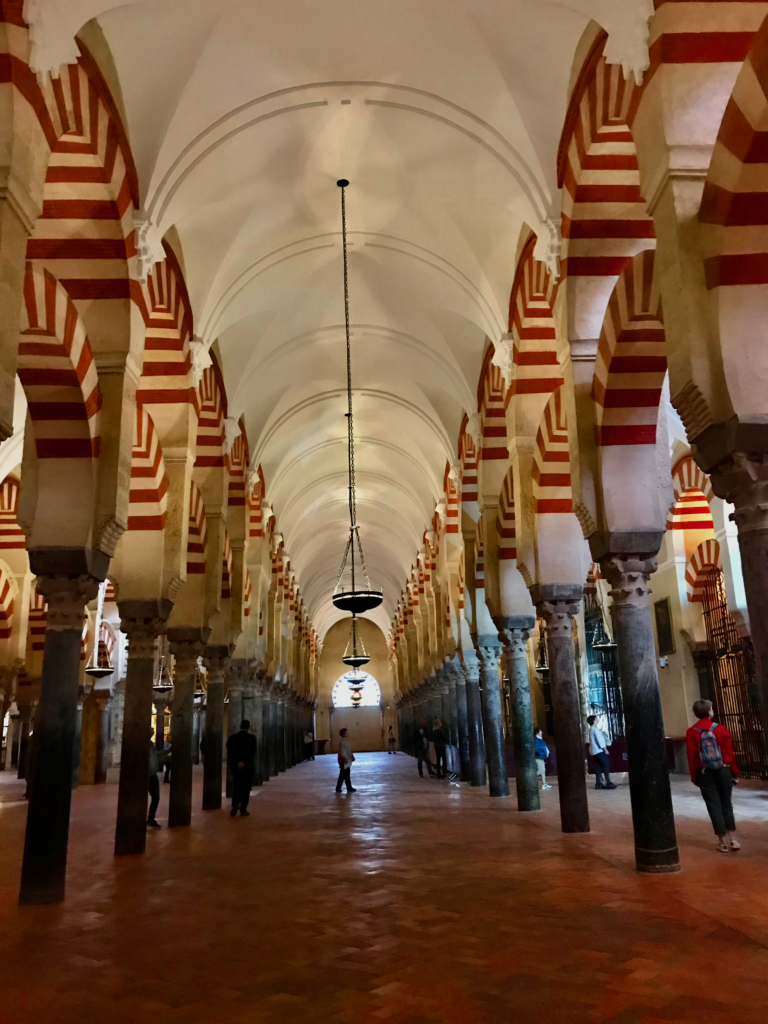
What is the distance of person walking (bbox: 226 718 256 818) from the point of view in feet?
29.8

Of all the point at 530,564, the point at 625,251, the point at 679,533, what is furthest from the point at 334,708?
the point at 625,251

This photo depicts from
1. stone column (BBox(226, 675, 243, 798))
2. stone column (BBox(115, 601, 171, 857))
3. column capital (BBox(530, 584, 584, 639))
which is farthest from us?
stone column (BBox(226, 675, 243, 798))

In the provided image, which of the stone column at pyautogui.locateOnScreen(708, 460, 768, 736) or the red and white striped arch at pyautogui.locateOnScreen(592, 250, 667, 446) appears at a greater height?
the red and white striped arch at pyautogui.locateOnScreen(592, 250, 667, 446)

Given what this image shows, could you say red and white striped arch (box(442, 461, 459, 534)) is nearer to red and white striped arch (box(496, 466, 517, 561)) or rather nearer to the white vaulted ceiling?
the white vaulted ceiling

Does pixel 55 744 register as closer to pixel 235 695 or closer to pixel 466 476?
pixel 235 695

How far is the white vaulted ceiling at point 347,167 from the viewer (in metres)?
6.01

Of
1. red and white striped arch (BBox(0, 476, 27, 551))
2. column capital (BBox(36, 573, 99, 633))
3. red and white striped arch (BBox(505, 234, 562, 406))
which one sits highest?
red and white striped arch (BBox(505, 234, 562, 406))

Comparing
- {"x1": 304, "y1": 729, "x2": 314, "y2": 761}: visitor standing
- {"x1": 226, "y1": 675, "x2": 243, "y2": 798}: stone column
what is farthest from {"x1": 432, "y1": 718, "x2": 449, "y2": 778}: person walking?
{"x1": 304, "y1": 729, "x2": 314, "y2": 761}: visitor standing

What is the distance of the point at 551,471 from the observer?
780 cm

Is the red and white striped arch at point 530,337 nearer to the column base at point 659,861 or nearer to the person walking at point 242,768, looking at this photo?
the column base at point 659,861

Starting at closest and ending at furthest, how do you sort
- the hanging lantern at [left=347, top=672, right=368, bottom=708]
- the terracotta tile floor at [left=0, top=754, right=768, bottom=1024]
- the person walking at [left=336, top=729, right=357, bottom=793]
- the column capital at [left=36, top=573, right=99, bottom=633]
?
the terracotta tile floor at [left=0, top=754, right=768, bottom=1024] → the column capital at [left=36, top=573, right=99, bottom=633] → the person walking at [left=336, top=729, right=357, bottom=793] → the hanging lantern at [left=347, top=672, right=368, bottom=708]

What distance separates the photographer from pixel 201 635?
8.93m

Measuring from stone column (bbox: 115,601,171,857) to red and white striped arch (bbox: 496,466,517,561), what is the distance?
4159 mm

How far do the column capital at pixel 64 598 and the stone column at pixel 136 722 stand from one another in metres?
1.39
